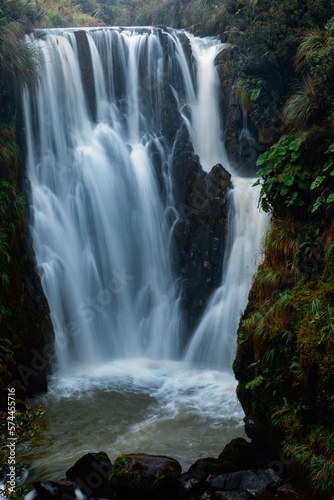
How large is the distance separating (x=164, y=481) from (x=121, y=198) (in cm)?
689

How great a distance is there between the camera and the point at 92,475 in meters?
4.91

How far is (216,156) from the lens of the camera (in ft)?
38.0

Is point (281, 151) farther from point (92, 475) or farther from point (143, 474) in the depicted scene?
point (92, 475)

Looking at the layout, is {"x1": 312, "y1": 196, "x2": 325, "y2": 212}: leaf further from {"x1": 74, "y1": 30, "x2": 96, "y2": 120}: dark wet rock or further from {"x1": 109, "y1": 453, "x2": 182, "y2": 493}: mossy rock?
{"x1": 74, "y1": 30, "x2": 96, "y2": 120}: dark wet rock

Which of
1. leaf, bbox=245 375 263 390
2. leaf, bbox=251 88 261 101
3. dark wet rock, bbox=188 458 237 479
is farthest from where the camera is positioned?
leaf, bbox=251 88 261 101

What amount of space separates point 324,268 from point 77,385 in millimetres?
5026

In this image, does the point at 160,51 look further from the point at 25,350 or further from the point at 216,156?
the point at 25,350

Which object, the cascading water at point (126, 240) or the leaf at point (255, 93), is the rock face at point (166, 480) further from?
the leaf at point (255, 93)

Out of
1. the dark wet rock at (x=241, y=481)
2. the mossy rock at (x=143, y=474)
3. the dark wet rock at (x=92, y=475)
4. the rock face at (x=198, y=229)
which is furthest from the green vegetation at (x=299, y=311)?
the rock face at (x=198, y=229)

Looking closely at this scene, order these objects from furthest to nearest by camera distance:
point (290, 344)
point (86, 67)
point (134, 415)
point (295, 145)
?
point (86, 67), point (134, 415), point (295, 145), point (290, 344)

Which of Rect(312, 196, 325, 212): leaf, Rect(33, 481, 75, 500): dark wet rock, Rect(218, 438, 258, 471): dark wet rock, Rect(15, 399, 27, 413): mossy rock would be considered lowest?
Rect(33, 481, 75, 500): dark wet rock

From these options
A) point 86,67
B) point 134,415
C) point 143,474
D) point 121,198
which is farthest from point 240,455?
point 86,67

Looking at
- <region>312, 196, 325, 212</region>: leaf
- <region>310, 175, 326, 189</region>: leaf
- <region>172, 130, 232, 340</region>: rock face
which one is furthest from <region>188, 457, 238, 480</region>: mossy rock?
<region>172, 130, 232, 340</region>: rock face

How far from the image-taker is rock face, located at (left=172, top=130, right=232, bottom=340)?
9.59m
